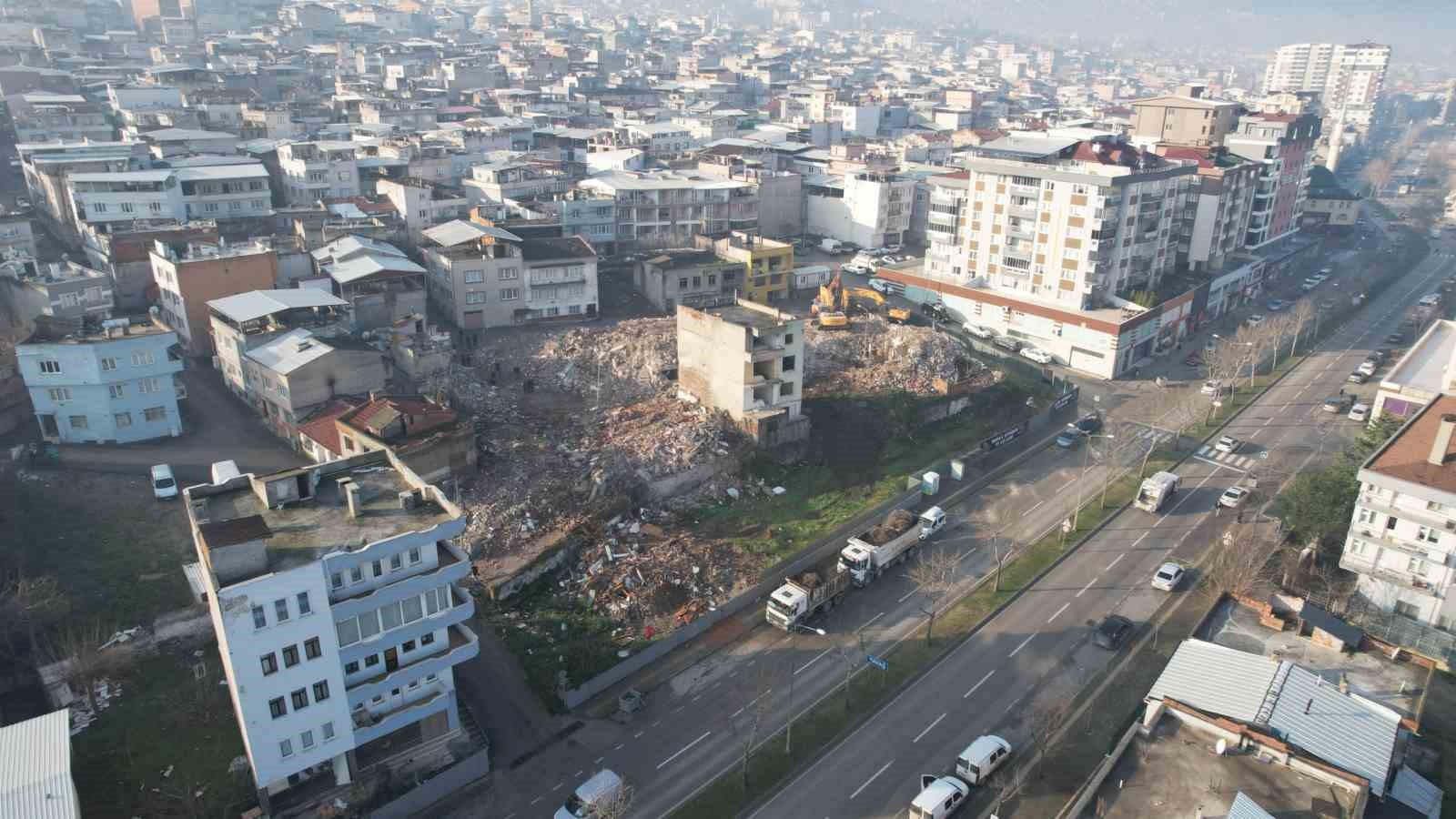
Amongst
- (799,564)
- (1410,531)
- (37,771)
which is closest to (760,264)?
(799,564)

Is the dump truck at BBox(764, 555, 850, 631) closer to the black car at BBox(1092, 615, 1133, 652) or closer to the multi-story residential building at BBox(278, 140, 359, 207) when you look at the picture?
the black car at BBox(1092, 615, 1133, 652)

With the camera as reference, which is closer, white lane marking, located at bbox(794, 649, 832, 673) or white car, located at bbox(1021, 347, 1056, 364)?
white lane marking, located at bbox(794, 649, 832, 673)

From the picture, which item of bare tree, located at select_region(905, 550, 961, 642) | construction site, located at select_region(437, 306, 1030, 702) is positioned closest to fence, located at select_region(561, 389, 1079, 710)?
construction site, located at select_region(437, 306, 1030, 702)

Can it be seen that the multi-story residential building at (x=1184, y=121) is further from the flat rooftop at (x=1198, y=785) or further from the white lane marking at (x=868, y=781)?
the white lane marking at (x=868, y=781)

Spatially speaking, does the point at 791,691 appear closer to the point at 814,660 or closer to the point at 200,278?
the point at 814,660

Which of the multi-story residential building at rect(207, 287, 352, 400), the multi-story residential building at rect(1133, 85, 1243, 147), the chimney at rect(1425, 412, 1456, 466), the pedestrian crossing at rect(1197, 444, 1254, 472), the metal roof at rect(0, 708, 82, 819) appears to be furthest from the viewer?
the multi-story residential building at rect(1133, 85, 1243, 147)

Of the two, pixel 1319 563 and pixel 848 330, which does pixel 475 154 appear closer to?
pixel 848 330

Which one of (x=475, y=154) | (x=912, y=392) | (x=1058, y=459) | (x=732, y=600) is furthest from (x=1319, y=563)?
(x=475, y=154)
